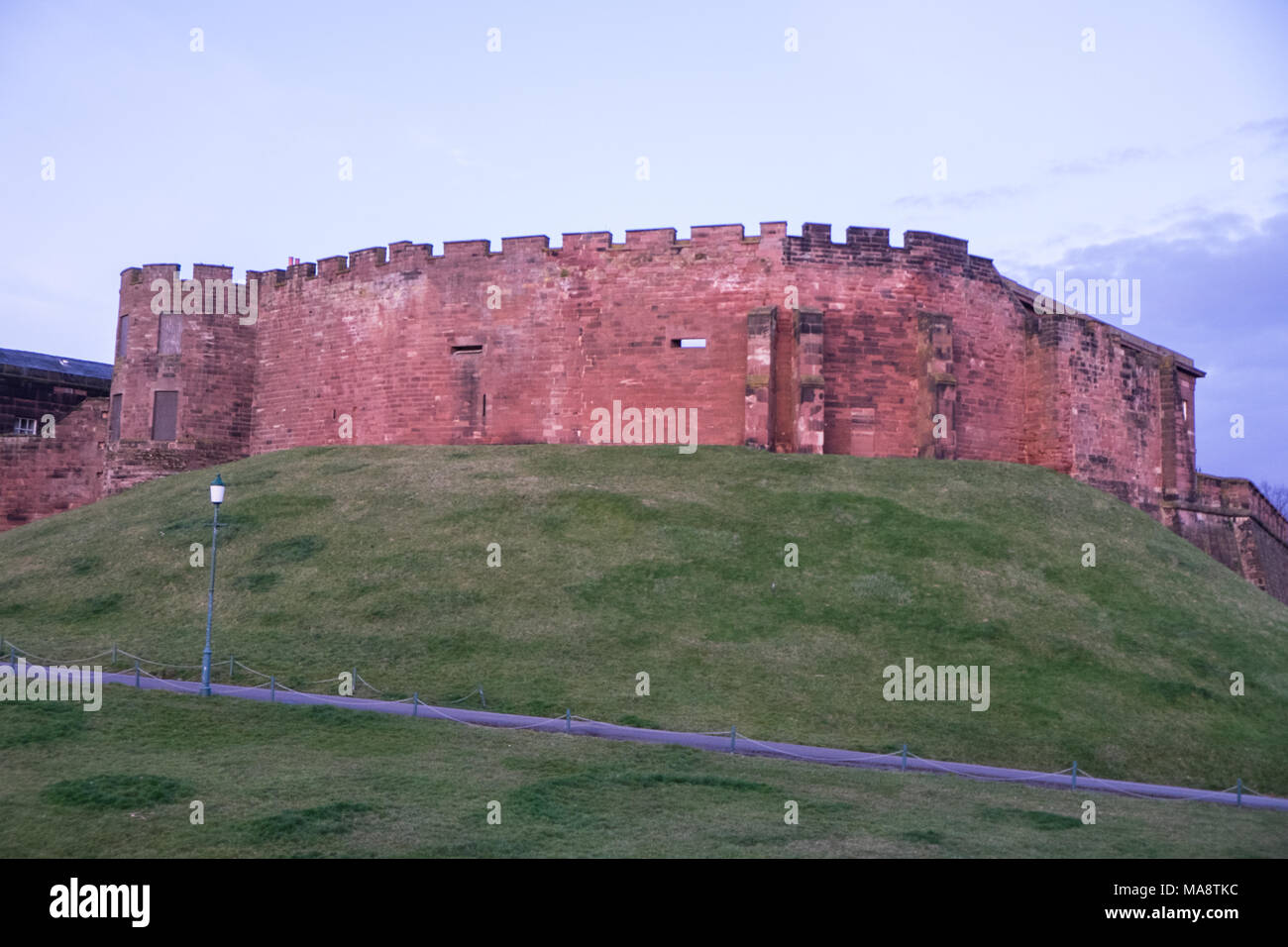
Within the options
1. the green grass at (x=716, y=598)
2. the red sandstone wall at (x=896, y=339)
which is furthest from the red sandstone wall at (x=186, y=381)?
the red sandstone wall at (x=896, y=339)

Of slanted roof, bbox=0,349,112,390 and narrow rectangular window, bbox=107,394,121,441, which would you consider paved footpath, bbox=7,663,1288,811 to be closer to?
narrow rectangular window, bbox=107,394,121,441

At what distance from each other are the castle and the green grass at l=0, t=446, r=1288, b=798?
2.71m

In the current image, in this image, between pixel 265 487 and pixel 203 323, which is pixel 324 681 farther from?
pixel 203 323

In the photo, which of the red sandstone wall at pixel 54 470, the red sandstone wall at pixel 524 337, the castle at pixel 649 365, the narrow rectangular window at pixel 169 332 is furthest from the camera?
the red sandstone wall at pixel 54 470

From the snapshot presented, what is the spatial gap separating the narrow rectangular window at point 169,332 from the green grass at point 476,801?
81.8 feet

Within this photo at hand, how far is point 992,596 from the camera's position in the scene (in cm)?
2681

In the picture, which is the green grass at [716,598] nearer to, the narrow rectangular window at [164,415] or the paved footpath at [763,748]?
the paved footpath at [763,748]

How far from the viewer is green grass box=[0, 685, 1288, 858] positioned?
506 inches

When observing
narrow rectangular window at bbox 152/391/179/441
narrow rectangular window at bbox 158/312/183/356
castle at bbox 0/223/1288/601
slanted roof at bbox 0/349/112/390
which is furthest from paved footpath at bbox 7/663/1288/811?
slanted roof at bbox 0/349/112/390

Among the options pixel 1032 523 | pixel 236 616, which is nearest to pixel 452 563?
pixel 236 616

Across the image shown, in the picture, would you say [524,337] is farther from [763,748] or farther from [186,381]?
[763,748]

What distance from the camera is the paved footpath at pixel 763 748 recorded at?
62.1ft

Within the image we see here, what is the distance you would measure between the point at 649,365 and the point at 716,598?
13.1m
